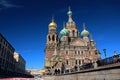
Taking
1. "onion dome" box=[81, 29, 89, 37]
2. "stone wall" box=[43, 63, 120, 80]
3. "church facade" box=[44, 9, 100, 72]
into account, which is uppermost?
"onion dome" box=[81, 29, 89, 37]

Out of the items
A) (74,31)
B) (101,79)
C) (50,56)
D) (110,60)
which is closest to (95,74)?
(101,79)

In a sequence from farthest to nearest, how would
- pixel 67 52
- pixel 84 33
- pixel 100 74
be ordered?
pixel 84 33 < pixel 67 52 < pixel 100 74

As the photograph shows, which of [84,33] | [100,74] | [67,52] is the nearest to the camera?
[100,74]

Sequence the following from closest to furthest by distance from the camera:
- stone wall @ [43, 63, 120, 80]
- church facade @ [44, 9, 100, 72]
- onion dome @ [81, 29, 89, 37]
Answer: stone wall @ [43, 63, 120, 80], church facade @ [44, 9, 100, 72], onion dome @ [81, 29, 89, 37]

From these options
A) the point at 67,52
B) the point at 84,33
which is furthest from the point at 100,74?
the point at 84,33

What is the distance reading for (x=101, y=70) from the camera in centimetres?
2041

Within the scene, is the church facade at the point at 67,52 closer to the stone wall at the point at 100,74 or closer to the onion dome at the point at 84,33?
the onion dome at the point at 84,33

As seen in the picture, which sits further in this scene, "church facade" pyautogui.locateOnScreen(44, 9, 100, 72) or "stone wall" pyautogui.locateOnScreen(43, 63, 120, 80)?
"church facade" pyautogui.locateOnScreen(44, 9, 100, 72)

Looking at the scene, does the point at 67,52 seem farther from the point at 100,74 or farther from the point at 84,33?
the point at 100,74

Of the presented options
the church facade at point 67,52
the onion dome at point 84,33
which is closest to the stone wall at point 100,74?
the church facade at point 67,52

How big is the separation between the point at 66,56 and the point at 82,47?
830 centimetres

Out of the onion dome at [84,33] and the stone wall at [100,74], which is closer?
the stone wall at [100,74]

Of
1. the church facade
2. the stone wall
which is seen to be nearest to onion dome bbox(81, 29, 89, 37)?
the church facade

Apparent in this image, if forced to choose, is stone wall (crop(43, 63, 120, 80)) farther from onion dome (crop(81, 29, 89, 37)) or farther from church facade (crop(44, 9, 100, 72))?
onion dome (crop(81, 29, 89, 37))
